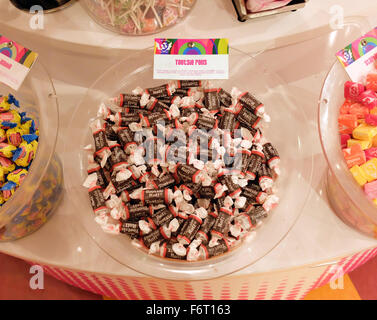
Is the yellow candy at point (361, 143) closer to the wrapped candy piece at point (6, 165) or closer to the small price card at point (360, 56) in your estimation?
the small price card at point (360, 56)

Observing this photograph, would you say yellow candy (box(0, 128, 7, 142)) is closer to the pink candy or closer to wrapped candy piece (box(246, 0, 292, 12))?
wrapped candy piece (box(246, 0, 292, 12))

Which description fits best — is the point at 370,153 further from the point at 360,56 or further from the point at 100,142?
the point at 100,142

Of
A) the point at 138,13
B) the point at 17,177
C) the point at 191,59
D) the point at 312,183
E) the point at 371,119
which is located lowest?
the point at 312,183

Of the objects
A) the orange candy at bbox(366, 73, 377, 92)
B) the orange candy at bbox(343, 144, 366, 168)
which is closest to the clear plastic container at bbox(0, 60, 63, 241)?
the orange candy at bbox(343, 144, 366, 168)

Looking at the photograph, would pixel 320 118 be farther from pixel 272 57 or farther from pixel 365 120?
pixel 272 57

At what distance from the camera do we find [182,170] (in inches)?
50.1

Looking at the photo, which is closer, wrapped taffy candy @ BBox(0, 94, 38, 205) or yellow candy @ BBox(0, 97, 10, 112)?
wrapped taffy candy @ BBox(0, 94, 38, 205)

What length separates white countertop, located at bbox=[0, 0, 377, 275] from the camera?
1.41 meters

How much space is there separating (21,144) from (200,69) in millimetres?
727

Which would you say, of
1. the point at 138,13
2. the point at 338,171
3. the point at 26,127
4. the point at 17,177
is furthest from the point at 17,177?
the point at 338,171

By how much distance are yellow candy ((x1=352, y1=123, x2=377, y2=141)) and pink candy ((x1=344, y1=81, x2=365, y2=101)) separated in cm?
12

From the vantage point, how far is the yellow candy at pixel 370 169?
1.19 metres

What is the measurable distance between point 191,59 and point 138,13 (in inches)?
10.6

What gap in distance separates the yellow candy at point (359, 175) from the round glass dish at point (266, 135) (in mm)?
149
